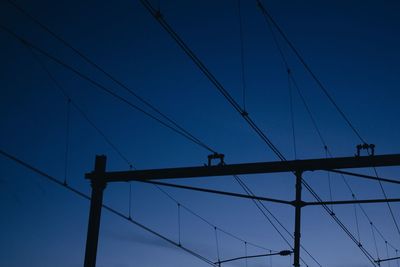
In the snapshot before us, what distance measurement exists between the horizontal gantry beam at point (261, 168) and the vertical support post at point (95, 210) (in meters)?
0.19

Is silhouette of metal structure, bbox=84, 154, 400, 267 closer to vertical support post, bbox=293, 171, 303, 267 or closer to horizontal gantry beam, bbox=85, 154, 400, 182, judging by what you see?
horizontal gantry beam, bbox=85, 154, 400, 182

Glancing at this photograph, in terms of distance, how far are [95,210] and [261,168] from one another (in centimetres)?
411

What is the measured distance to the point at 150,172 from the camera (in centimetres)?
1172

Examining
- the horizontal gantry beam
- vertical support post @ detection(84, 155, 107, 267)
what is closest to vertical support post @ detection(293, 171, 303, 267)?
the horizontal gantry beam

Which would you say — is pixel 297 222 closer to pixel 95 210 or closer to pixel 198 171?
pixel 198 171

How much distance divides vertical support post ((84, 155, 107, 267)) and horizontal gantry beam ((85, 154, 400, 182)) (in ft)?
0.61

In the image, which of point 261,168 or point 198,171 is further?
point 198,171

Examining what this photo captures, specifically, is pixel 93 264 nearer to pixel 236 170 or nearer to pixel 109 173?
pixel 109 173

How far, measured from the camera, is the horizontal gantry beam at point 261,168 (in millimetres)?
10781

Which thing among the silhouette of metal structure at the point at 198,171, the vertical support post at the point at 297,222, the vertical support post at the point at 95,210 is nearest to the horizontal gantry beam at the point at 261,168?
the silhouette of metal structure at the point at 198,171

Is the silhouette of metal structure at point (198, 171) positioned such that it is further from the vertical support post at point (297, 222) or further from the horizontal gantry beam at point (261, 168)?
the vertical support post at point (297, 222)

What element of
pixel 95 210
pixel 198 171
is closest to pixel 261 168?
pixel 198 171

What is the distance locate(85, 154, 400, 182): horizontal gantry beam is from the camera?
1078cm

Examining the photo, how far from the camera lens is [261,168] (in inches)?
445
